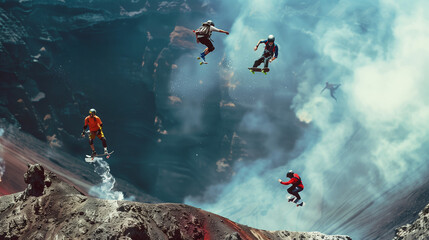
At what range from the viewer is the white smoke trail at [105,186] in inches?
1766

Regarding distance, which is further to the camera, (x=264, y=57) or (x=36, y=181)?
(x=264, y=57)

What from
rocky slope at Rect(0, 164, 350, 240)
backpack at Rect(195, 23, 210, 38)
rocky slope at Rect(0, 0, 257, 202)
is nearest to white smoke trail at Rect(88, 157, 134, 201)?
rocky slope at Rect(0, 0, 257, 202)

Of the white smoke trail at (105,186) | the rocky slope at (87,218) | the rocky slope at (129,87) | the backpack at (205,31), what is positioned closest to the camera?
the rocky slope at (87,218)

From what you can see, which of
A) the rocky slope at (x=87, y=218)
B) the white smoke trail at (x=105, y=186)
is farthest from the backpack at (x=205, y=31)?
the white smoke trail at (x=105, y=186)

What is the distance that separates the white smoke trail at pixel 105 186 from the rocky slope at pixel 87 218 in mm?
28980

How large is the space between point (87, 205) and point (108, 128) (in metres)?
50.0

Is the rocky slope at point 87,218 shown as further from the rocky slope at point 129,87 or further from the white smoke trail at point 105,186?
the rocky slope at point 129,87

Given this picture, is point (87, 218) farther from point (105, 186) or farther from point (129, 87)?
point (129, 87)

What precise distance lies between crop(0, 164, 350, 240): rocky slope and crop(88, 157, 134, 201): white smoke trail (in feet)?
95.1

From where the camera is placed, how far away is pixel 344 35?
60.0m

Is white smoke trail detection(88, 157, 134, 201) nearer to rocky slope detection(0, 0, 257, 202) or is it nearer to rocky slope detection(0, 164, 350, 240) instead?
rocky slope detection(0, 0, 257, 202)

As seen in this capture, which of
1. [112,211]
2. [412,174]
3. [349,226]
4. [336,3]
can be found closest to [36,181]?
[112,211]

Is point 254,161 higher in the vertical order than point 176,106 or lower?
lower

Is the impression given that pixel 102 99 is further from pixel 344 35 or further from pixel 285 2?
pixel 344 35
